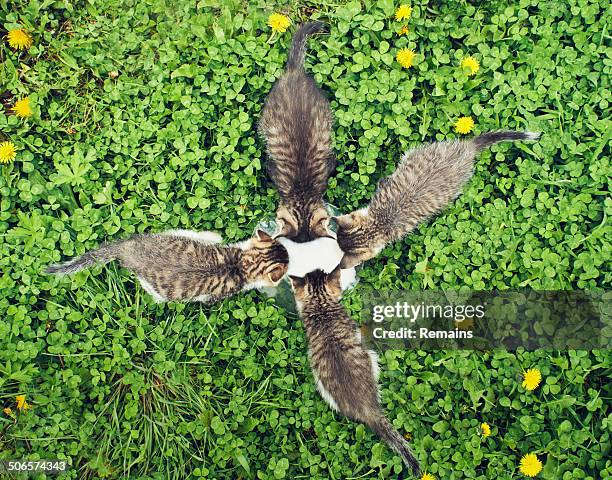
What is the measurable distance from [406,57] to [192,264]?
197 centimetres

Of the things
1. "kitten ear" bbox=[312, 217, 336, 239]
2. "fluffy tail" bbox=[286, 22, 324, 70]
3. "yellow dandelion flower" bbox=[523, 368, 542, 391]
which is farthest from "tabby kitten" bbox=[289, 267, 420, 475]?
"fluffy tail" bbox=[286, 22, 324, 70]

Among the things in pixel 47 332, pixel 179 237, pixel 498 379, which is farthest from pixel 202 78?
pixel 498 379

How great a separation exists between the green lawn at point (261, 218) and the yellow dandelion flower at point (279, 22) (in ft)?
0.24

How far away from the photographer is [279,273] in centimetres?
359

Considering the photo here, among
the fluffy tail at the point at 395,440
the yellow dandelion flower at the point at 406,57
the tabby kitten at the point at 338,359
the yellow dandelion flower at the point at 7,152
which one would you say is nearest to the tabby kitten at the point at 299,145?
the tabby kitten at the point at 338,359

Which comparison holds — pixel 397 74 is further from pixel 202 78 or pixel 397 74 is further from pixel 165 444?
pixel 165 444

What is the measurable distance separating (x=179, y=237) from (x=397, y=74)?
1813 mm

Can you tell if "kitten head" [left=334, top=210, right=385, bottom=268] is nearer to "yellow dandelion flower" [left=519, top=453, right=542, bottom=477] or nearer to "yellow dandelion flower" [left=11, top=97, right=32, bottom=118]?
"yellow dandelion flower" [left=519, top=453, right=542, bottom=477]

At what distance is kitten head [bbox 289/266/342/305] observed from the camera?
3582mm

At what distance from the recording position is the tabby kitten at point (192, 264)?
3.51 m

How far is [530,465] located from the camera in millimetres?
3561

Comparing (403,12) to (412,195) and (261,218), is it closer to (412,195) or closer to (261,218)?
(412,195)

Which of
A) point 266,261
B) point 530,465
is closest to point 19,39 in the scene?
point 266,261

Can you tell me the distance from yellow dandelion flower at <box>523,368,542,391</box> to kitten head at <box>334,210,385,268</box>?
1.24m
